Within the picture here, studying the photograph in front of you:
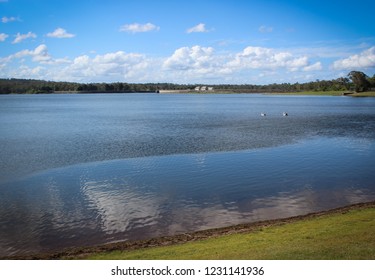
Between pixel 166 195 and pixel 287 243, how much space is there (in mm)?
11488

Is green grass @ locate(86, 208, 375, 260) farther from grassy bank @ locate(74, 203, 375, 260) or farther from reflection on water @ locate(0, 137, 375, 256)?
reflection on water @ locate(0, 137, 375, 256)

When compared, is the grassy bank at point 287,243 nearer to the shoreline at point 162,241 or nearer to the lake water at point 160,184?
the shoreline at point 162,241

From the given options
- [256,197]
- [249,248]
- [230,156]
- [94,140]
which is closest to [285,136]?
[230,156]

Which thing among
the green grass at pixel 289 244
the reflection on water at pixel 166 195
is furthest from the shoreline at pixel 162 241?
the reflection on water at pixel 166 195

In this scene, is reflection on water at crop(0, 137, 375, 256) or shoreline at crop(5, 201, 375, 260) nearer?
shoreline at crop(5, 201, 375, 260)

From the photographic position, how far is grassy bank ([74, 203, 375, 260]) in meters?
12.6

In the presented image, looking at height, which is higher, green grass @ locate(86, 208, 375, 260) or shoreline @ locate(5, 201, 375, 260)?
green grass @ locate(86, 208, 375, 260)

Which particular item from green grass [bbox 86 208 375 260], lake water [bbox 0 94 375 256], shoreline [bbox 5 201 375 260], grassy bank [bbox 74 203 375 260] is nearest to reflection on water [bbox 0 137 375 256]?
lake water [bbox 0 94 375 256]

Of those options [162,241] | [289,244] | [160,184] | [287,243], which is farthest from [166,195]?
[289,244]

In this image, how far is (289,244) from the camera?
45.9ft

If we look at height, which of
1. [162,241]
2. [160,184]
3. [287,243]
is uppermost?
[287,243]

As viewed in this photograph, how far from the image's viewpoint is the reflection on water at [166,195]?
1909 centimetres

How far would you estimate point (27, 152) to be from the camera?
40000 mm

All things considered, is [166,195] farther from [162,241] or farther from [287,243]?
[287,243]
